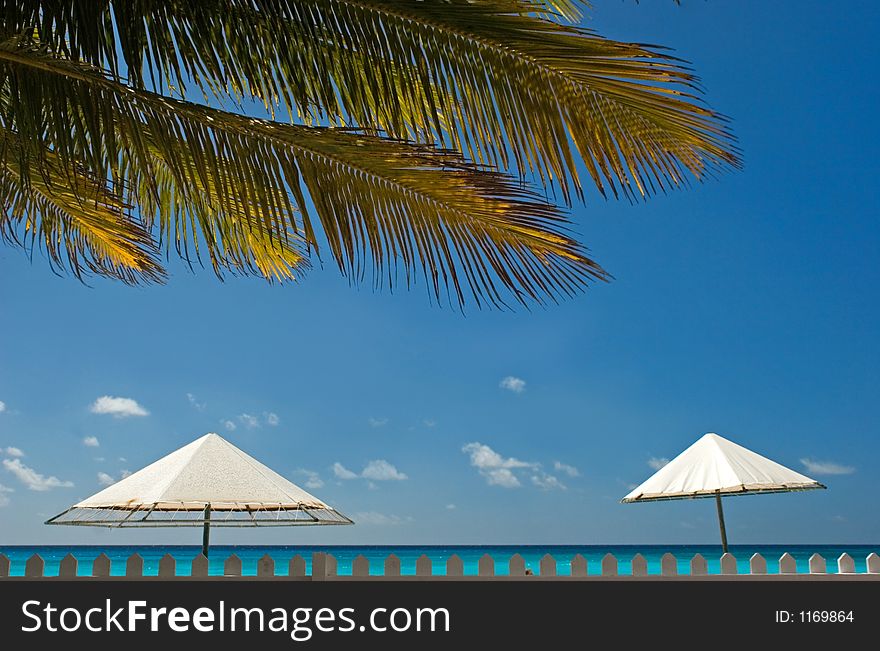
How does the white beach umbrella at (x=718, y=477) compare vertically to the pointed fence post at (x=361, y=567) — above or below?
above

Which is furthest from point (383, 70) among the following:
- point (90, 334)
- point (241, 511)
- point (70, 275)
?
point (90, 334)

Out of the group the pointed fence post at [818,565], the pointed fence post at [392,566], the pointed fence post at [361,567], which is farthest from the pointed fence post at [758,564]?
the pointed fence post at [361,567]

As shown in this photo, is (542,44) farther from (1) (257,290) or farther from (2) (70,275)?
(1) (257,290)

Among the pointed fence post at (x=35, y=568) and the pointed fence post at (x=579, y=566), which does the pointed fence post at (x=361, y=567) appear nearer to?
the pointed fence post at (x=579, y=566)

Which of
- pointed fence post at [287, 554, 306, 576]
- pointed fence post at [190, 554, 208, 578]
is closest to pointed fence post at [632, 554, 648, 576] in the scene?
pointed fence post at [287, 554, 306, 576]

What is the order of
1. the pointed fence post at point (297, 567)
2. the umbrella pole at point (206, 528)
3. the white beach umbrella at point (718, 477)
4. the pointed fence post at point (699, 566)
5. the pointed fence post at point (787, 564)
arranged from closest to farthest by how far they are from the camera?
1. the pointed fence post at point (297, 567)
2. the pointed fence post at point (699, 566)
3. the pointed fence post at point (787, 564)
4. the umbrella pole at point (206, 528)
5. the white beach umbrella at point (718, 477)

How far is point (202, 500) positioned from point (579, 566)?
2.63m

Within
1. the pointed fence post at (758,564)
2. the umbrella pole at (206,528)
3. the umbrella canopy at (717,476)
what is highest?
the umbrella canopy at (717,476)

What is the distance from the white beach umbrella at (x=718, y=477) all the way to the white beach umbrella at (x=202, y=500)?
11.5 ft

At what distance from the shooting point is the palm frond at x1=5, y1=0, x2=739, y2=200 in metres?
2.72

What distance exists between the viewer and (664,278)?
154 ft

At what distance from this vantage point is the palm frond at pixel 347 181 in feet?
9.26

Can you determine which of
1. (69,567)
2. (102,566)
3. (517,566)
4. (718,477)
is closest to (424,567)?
(517,566)

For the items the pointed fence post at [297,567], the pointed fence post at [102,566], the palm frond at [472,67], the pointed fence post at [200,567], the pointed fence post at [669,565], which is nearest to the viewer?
the palm frond at [472,67]
